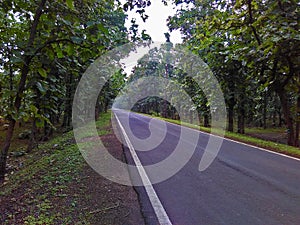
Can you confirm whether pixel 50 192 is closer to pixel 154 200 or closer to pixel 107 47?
pixel 154 200

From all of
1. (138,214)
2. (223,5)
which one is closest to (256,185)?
(138,214)

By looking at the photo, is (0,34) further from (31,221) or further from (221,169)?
(221,169)

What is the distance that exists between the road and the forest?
8.83ft

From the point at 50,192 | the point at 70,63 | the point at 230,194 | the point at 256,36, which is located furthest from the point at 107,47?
the point at 256,36

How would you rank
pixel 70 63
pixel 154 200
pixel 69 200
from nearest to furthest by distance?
1. pixel 69 200
2. pixel 154 200
3. pixel 70 63

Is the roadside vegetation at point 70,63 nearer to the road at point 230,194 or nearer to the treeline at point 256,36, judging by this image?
the treeline at point 256,36

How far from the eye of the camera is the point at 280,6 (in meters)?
10.1

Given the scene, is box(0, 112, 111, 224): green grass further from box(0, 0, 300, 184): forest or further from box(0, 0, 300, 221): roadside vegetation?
box(0, 0, 300, 184): forest

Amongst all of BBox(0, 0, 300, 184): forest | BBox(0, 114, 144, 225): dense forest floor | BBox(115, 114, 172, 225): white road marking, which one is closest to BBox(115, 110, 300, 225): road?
BBox(115, 114, 172, 225): white road marking

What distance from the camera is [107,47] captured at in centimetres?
648

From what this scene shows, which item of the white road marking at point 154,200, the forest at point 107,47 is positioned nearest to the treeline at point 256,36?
the forest at point 107,47

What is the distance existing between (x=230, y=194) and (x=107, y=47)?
4304mm

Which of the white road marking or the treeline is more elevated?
the treeline

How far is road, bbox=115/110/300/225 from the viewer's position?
400 cm
